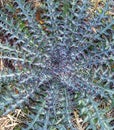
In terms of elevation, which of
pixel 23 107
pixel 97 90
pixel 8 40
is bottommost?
pixel 23 107

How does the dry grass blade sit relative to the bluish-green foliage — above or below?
below

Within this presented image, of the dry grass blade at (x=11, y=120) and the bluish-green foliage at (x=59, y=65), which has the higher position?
the bluish-green foliage at (x=59, y=65)

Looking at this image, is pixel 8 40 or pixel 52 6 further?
pixel 8 40

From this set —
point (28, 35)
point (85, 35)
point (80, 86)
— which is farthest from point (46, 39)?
point (80, 86)

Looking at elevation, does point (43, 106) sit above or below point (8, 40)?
below

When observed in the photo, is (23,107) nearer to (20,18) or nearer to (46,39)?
(46,39)

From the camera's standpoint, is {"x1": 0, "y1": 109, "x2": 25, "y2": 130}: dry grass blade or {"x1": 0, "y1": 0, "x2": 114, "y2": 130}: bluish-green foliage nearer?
{"x1": 0, "y1": 0, "x2": 114, "y2": 130}: bluish-green foliage

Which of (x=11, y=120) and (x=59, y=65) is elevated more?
(x=59, y=65)

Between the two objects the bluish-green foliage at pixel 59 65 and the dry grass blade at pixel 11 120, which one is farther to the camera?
the dry grass blade at pixel 11 120
